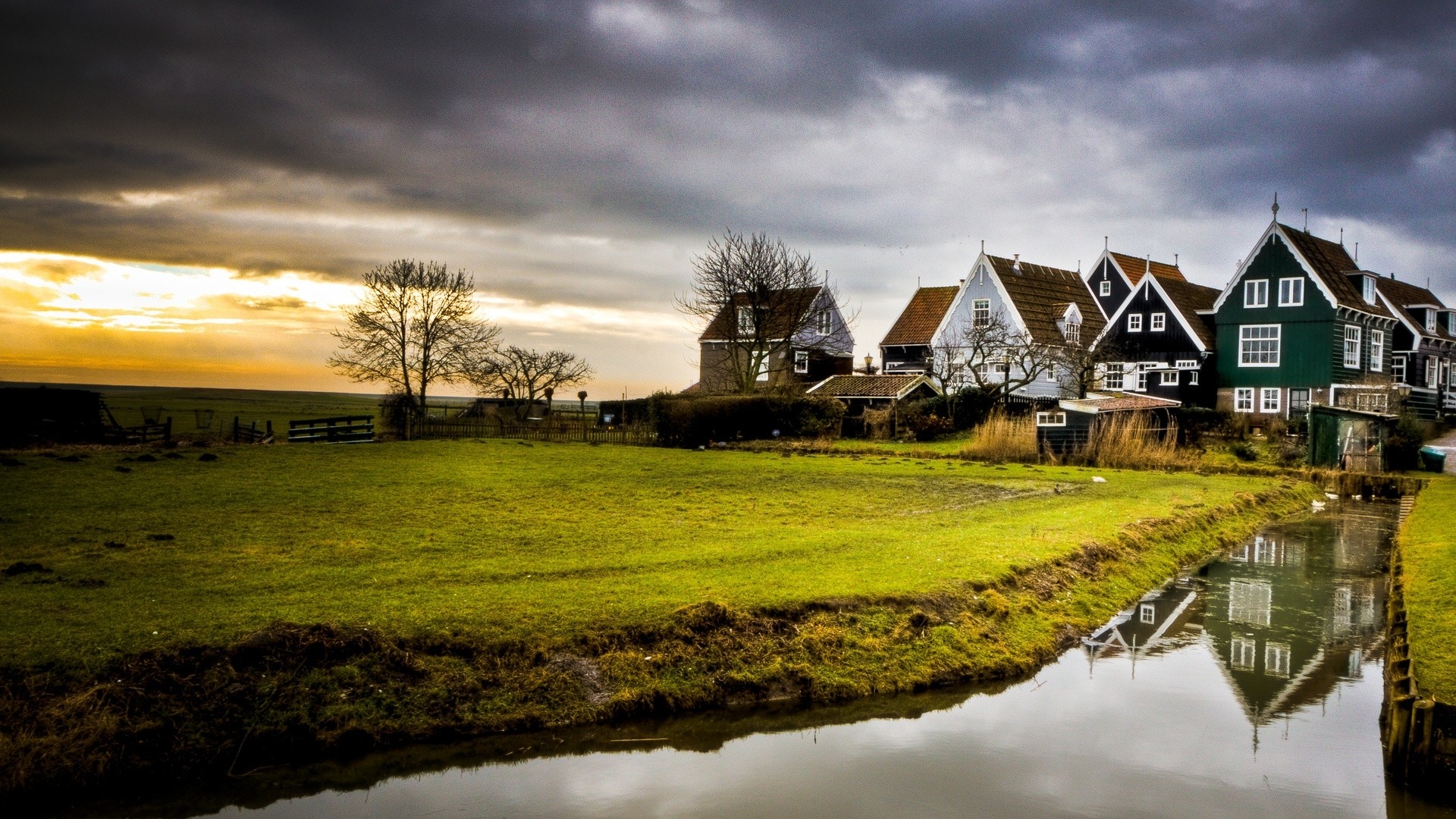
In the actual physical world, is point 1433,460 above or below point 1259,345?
below

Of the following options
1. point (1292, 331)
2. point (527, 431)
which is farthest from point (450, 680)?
point (1292, 331)

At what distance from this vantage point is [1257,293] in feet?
182

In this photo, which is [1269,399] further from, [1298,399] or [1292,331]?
[1292,331]

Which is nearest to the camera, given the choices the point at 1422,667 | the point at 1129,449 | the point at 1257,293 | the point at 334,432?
the point at 1422,667

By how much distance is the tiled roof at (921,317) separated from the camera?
6488 cm

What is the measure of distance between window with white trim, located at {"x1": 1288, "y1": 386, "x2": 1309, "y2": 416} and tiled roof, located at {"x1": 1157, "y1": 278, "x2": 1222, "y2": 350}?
5.45m

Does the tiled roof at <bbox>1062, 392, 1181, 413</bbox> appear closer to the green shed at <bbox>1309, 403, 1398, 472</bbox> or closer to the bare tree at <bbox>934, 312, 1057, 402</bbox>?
the bare tree at <bbox>934, 312, 1057, 402</bbox>

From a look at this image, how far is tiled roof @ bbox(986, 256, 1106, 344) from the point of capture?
60.5 meters

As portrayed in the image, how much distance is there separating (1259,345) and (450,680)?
56.4 meters

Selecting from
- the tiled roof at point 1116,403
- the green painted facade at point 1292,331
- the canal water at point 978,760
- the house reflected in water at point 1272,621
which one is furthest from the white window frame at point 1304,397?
the canal water at point 978,760

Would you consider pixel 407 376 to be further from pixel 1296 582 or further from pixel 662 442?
pixel 1296 582

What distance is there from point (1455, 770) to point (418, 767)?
9.79 meters

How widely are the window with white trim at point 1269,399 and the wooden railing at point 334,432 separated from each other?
48.1 metres

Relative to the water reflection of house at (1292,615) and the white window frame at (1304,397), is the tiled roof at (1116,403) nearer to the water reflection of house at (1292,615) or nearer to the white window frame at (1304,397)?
the white window frame at (1304,397)
